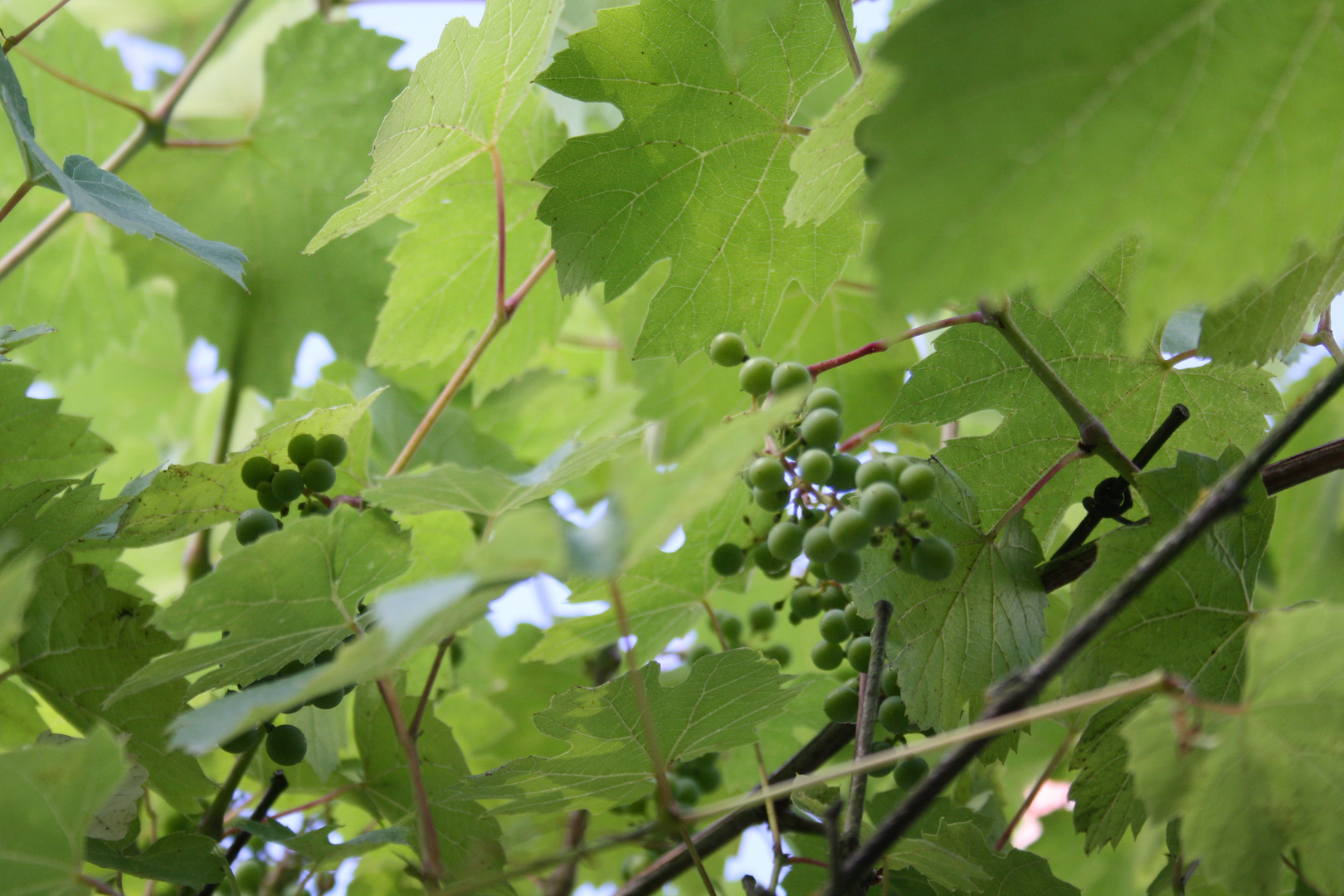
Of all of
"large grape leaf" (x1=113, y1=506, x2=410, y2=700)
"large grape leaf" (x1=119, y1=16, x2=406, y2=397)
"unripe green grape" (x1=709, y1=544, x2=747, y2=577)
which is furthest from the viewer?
"large grape leaf" (x1=119, y1=16, x2=406, y2=397)

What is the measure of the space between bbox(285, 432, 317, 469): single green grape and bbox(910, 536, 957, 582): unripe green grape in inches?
23.6

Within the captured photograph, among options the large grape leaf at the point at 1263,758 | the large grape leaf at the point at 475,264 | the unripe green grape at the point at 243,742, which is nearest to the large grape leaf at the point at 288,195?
the large grape leaf at the point at 475,264

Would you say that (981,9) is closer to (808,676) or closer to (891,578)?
(891,578)

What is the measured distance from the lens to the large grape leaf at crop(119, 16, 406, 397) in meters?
1.82

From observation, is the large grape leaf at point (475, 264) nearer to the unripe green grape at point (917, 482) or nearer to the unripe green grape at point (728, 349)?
the unripe green grape at point (728, 349)

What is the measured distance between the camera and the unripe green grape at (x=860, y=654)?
3.34 ft

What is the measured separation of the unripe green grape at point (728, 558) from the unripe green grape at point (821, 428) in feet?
0.71

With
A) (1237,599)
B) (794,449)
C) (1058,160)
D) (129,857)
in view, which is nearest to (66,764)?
(129,857)

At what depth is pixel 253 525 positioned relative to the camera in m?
0.97

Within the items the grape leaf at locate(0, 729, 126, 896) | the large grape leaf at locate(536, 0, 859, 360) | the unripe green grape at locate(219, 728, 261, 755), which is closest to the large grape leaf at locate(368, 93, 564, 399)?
the large grape leaf at locate(536, 0, 859, 360)

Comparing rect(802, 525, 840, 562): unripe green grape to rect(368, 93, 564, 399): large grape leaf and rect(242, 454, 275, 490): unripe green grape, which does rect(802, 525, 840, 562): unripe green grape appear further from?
rect(368, 93, 564, 399): large grape leaf

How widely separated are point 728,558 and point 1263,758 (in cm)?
55

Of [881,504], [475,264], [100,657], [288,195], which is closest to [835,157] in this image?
[881,504]

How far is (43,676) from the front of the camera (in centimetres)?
99
